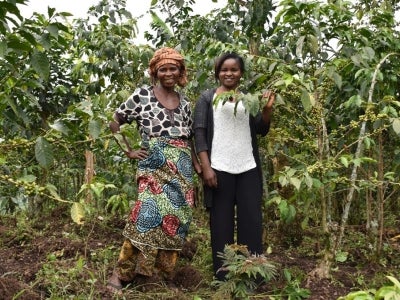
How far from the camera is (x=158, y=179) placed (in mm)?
2764

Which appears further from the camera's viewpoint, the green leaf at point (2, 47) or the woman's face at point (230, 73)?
the woman's face at point (230, 73)

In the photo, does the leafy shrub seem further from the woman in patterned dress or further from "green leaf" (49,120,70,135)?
"green leaf" (49,120,70,135)

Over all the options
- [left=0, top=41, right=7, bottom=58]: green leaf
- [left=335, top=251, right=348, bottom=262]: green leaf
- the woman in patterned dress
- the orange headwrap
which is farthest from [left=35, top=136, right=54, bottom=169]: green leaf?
[left=335, top=251, right=348, bottom=262]: green leaf

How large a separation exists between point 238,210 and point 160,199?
0.46 meters

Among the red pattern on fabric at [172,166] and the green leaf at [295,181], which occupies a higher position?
the red pattern on fabric at [172,166]

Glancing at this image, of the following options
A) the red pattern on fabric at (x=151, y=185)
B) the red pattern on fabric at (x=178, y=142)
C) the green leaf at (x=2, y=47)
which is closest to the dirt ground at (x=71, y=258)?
the red pattern on fabric at (x=151, y=185)

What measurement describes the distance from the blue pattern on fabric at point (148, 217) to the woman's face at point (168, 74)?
2.11 feet

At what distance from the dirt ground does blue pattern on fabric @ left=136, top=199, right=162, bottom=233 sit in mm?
379

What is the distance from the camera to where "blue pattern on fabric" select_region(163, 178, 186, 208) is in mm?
2764

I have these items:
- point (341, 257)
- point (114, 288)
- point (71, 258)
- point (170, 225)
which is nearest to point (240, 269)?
point (170, 225)

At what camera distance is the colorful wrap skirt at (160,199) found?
2736mm

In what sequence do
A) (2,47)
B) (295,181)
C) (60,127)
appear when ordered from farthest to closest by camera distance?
(295,181), (60,127), (2,47)

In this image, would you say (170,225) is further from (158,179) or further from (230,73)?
(230,73)

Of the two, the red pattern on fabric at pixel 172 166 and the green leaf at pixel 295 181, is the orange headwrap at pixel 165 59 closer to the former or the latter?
the red pattern on fabric at pixel 172 166
